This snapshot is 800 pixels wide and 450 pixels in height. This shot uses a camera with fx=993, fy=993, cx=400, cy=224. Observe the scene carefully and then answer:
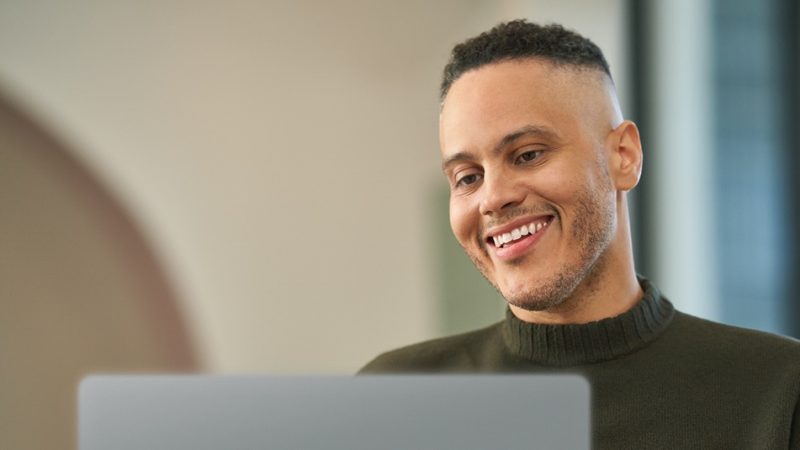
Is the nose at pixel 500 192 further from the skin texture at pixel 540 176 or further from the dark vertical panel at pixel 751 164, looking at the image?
the dark vertical panel at pixel 751 164

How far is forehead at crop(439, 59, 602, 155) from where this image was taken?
3.68 ft

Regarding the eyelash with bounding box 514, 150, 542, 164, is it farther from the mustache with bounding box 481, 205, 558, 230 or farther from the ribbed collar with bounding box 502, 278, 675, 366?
the ribbed collar with bounding box 502, 278, 675, 366

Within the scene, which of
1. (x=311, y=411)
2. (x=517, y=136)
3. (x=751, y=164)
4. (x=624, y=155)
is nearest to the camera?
(x=311, y=411)

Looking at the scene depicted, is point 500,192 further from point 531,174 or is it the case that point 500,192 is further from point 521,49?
point 521,49

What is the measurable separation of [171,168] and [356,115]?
0.73m

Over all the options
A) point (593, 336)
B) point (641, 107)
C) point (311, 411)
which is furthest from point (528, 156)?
point (641, 107)

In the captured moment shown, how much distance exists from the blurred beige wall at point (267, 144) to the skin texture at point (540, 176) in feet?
8.12

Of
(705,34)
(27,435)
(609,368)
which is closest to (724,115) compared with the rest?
(705,34)

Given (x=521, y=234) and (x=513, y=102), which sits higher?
(x=513, y=102)

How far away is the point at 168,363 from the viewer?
3.58 m

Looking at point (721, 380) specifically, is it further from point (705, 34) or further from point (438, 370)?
point (705, 34)

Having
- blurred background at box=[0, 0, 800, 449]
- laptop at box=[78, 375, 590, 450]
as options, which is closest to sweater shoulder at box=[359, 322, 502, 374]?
laptop at box=[78, 375, 590, 450]

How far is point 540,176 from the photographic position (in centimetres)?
112

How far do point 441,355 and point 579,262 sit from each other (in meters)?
0.24
